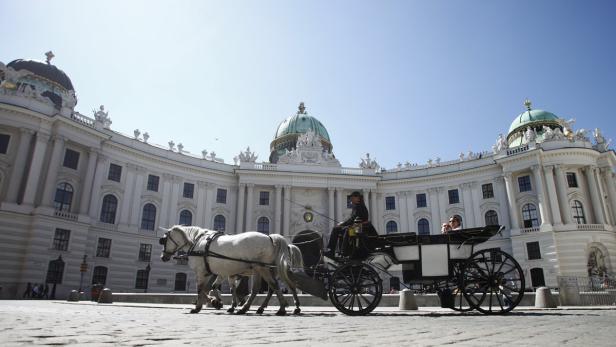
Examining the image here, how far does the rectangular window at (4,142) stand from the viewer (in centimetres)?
2923

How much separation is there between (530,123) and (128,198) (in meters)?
44.8

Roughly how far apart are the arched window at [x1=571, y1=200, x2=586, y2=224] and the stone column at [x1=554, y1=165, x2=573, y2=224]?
117 cm

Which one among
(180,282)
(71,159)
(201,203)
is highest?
(71,159)

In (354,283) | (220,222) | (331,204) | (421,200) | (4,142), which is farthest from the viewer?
(421,200)

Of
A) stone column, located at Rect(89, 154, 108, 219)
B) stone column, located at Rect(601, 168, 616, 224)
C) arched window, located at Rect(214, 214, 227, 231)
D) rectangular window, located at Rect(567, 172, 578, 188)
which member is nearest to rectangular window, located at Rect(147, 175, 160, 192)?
stone column, located at Rect(89, 154, 108, 219)

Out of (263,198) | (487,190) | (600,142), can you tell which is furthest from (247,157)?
(600,142)

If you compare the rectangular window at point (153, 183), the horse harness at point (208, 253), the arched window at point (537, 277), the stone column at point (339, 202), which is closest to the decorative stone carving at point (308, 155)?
the stone column at point (339, 202)

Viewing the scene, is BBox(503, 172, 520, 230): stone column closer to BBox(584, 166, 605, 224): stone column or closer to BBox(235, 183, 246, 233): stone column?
BBox(584, 166, 605, 224): stone column

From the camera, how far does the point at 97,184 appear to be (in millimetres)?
33344

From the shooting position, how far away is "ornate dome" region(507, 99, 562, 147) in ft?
140

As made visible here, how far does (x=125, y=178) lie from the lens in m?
35.8

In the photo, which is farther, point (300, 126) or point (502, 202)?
point (300, 126)

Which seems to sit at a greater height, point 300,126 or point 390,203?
point 300,126

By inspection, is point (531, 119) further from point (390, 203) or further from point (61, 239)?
point (61, 239)
